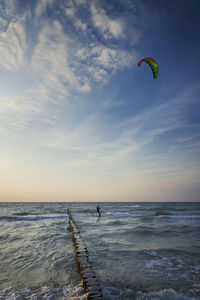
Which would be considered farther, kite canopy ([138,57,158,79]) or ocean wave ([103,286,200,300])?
kite canopy ([138,57,158,79])

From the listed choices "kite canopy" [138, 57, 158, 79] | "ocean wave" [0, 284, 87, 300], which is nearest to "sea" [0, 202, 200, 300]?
"ocean wave" [0, 284, 87, 300]

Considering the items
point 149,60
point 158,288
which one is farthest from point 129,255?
point 149,60

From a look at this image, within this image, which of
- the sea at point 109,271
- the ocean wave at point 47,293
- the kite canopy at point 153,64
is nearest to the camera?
the ocean wave at point 47,293

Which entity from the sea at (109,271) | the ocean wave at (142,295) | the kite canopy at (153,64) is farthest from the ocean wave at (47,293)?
the kite canopy at (153,64)

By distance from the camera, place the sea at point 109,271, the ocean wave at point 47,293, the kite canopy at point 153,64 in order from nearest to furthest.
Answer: the ocean wave at point 47,293, the sea at point 109,271, the kite canopy at point 153,64

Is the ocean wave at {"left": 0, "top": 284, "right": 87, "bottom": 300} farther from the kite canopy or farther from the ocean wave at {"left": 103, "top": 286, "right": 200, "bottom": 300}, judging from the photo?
the kite canopy

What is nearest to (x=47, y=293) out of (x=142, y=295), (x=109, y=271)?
(x=109, y=271)

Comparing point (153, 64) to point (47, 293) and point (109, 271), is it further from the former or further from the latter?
point (47, 293)

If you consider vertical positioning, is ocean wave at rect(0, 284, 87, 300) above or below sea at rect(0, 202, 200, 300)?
above

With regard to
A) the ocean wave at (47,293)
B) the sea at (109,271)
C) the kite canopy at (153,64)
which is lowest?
the sea at (109,271)

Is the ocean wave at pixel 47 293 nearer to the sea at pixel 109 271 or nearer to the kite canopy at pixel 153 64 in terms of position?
the sea at pixel 109 271

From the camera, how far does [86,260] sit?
574 centimetres

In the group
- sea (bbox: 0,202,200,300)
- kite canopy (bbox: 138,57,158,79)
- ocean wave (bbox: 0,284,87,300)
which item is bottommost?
sea (bbox: 0,202,200,300)

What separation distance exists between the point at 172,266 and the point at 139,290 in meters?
2.25
